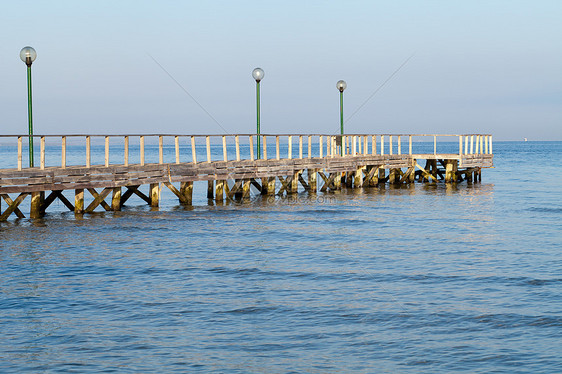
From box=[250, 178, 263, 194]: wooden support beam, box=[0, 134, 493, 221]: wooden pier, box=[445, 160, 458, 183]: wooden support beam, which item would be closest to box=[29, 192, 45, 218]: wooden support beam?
box=[0, 134, 493, 221]: wooden pier

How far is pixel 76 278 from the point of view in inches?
592

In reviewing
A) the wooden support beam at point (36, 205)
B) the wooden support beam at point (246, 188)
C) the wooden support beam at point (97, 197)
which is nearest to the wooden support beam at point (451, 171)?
the wooden support beam at point (246, 188)

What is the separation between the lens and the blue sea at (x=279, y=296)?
9852 millimetres

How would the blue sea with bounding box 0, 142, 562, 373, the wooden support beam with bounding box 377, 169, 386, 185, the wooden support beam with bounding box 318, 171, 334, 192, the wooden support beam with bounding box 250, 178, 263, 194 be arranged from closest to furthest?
the blue sea with bounding box 0, 142, 562, 373
the wooden support beam with bounding box 250, 178, 263, 194
the wooden support beam with bounding box 318, 171, 334, 192
the wooden support beam with bounding box 377, 169, 386, 185

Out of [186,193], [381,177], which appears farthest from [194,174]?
[381,177]

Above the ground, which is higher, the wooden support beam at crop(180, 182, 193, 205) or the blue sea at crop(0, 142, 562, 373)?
the wooden support beam at crop(180, 182, 193, 205)

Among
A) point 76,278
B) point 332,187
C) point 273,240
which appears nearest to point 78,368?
point 76,278

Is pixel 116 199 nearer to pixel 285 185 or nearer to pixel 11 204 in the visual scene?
pixel 11 204

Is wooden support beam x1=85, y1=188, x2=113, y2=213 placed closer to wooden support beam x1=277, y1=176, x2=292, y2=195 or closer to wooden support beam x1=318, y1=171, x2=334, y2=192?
wooden support beam x1=277, y1=176, x2=292, y2=195

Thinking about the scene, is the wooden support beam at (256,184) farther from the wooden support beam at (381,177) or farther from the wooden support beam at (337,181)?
the wooden support beam at (381,177)

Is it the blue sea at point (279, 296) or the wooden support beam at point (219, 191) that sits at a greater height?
the wooden support beam at point (219, 191)

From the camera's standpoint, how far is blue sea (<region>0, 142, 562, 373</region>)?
32.3ft

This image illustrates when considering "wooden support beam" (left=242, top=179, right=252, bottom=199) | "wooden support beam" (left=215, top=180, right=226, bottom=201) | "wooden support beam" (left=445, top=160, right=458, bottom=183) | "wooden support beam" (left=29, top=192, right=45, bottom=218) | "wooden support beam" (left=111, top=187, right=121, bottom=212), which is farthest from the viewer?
"wooden support beam" (left=445, top=160, right=458, bottom=183)

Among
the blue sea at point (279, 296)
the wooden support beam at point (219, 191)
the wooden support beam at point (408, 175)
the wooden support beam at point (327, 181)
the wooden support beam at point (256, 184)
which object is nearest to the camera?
the blue sea at point (279, 296)
